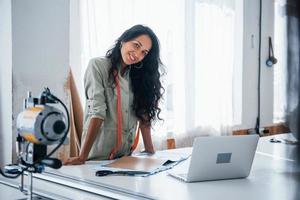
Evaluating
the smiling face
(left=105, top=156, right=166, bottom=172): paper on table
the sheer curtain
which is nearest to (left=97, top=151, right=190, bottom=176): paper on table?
(left=105, top=156, right=166, bottom=172): paper on table

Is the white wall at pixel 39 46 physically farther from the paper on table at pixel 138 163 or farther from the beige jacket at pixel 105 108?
the paper on table at pixel 138 163

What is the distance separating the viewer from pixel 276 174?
1355 millimetres

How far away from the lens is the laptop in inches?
46.8

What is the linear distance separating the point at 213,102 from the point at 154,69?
65.6 inches

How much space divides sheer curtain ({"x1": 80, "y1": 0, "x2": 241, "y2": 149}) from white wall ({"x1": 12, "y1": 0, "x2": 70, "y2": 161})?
0.26m

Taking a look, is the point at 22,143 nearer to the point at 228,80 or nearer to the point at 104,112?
the point at 104,112

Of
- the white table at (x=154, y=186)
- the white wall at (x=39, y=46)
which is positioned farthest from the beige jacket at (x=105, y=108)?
the white wall at (x=39, y=46)

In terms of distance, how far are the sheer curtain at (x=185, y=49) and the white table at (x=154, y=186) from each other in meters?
1.16

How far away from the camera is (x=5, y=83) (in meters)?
1.92

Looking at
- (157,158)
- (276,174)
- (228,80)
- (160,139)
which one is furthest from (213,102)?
(276,174)

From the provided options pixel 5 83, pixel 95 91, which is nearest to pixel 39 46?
pixel 5 83

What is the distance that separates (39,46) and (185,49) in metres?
1.46

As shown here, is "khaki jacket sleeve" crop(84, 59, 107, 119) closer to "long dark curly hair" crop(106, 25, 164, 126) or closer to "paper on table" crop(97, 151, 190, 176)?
"long dark curly hair" crop(106, 25, 164, 126)

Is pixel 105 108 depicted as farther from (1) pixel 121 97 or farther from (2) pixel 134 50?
(2) pixel 134 50
